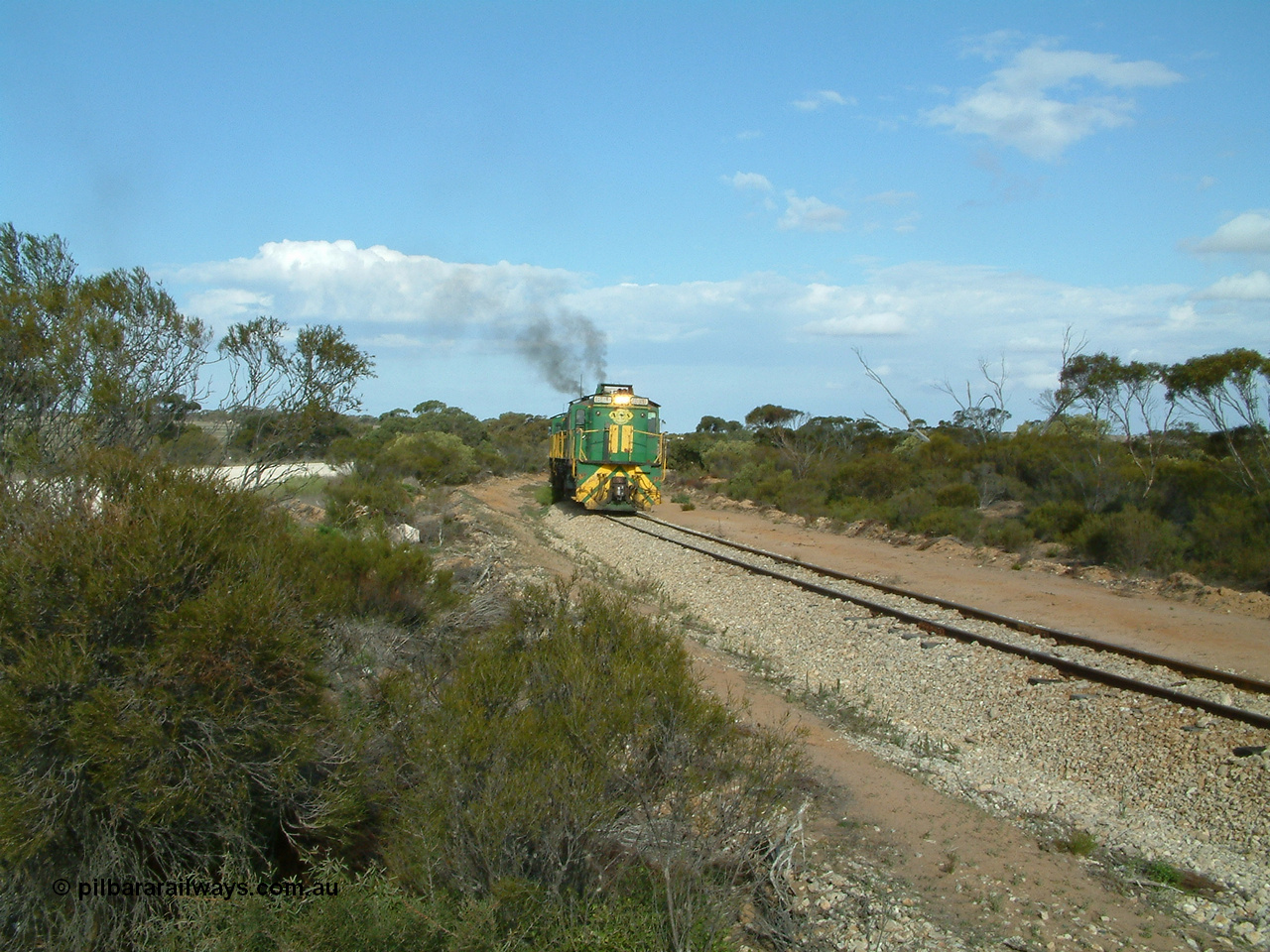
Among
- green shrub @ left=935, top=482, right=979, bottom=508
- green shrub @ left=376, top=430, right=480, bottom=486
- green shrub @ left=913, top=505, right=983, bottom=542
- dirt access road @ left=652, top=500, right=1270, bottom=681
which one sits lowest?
dirt access road @ left=652, top=500, right=1270, bottom=681

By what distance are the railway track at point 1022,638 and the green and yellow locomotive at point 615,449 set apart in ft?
24.0

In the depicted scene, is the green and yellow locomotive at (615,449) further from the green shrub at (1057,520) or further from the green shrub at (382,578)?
the green shrub at (382,578)

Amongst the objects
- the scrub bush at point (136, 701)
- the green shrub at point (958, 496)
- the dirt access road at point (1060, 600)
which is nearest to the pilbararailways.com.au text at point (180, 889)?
the scrub bush at point (136, 701)

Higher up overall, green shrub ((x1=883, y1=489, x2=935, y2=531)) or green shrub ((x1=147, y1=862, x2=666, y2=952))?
green shrub ((x1=883, y1=489, x2=935, y2=531))

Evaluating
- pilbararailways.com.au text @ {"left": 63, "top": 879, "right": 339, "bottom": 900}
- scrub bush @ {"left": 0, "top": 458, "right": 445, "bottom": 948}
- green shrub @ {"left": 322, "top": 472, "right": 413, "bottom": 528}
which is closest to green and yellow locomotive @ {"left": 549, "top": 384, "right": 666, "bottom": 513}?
green shrub @ {"left": 322, "top": 472, "right": 413, "bottom": 528}

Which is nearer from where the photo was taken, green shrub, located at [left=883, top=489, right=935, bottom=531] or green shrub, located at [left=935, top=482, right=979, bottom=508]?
green shrub, located at [left=883, top=489, right=935, bottom=531]

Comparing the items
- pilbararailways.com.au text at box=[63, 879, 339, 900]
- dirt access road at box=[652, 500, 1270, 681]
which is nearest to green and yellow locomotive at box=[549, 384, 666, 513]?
dirt access road at box=[652, 500, 1270, 681]

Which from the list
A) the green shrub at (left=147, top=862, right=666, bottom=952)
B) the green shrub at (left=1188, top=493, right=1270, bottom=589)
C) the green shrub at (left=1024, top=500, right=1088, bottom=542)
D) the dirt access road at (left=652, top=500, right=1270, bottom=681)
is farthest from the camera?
the green shrub at (left=1024, top=500, right=1088, bottom=542)

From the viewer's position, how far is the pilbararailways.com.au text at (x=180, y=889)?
3686 millimetres

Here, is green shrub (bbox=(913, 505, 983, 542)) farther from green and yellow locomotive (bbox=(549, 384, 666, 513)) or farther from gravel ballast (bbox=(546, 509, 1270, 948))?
gravel ballast (bbox=(546, 509, 1270, 948))

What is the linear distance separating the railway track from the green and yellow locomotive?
7306mm

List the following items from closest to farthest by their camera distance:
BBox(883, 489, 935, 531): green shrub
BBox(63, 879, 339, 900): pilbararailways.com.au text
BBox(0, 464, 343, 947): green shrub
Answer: BBox(0, 464, 343, 947): green shrub < BBox(63, 879, 339, 900): pilbararailways.com.au text < BBox(883, 489, 935, 531): green shrub

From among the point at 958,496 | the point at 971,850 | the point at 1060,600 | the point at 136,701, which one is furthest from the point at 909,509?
the point at 136,701

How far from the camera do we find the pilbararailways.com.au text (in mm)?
3686
